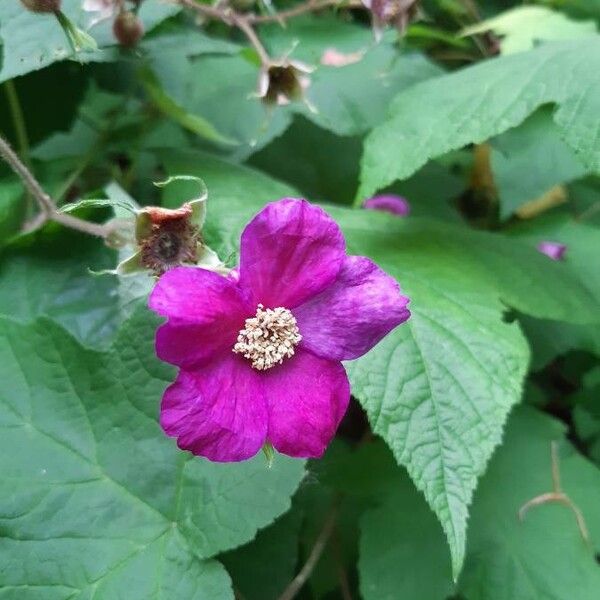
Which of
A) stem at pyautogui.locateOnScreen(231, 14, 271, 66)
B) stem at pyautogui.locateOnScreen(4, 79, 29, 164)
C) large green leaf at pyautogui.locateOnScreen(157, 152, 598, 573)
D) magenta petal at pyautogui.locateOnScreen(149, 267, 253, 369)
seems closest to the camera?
magenta petal at pyautogui.locateOnScreen(149, 267, 253, 369)

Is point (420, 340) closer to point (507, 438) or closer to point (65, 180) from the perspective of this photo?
point (507, 438)

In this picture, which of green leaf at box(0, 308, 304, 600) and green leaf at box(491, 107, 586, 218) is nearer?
green leaf at box(0, 308, 304, 600)

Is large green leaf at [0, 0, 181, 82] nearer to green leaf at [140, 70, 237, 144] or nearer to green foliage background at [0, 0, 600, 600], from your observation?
green foliage background at [0, 0, 600, 600]

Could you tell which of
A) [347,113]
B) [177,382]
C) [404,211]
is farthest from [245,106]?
[177,382]

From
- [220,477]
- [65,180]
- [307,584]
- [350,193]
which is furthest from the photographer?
[350,193]

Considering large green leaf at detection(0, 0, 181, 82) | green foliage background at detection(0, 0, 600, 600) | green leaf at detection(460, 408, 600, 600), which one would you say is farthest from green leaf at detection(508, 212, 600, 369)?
large green leaf at detection(0, 0, 181, 82)
